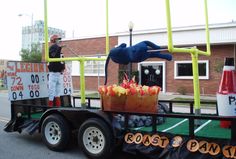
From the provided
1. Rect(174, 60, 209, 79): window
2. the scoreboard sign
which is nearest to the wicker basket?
the scoreboard sign

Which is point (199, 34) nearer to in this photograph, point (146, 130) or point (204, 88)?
point (204, 88)

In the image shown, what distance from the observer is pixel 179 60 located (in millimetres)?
18719

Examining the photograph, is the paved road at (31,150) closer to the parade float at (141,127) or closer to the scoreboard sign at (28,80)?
the parade float at (141,127)

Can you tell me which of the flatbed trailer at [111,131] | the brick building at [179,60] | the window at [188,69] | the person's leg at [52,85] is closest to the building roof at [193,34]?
the brick building at [179,60]

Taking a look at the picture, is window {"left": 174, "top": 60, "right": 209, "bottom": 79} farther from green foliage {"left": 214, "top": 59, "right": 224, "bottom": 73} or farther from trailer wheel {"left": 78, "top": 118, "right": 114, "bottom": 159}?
trailer wheel {"left": 78, "top": 118, "right": 114, "bottom": 159}

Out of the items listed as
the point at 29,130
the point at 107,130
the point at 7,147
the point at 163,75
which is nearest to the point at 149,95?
the point at 107,130

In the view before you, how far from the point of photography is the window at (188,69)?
59.0 ft

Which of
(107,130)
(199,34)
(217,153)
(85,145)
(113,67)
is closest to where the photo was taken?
(217,153)

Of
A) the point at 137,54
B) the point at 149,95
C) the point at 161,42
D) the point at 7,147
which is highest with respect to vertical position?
the point at 161,42

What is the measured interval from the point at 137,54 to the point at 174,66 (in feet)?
49.0

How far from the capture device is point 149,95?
4.70 meters

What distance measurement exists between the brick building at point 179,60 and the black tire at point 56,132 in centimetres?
1080

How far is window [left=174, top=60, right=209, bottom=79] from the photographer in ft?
59.0

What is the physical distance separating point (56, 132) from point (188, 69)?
14856 mm
